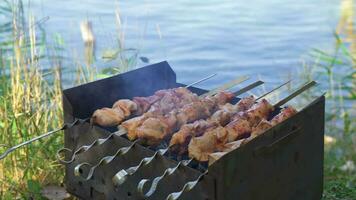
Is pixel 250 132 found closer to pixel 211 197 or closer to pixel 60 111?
pixel 211 197

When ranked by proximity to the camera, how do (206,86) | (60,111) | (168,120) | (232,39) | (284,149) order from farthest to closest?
(232,39) → (206,86) → (60,111) → (168,120) → (284,149)

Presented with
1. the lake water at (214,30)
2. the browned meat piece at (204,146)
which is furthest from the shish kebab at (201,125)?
the lake water at (214,30)

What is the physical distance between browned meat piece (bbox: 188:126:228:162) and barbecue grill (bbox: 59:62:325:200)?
0.16ft

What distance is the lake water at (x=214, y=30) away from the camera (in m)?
7.29

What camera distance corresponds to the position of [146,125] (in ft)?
10.1

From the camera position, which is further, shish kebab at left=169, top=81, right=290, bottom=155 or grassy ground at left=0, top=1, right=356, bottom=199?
grassy ground at left=0, top=1, right=356, bottom=199

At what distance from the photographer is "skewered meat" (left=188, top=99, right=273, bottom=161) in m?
2.90

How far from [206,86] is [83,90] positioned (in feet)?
12.0

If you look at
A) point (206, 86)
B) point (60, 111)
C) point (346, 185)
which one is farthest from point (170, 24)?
point (346, 185)

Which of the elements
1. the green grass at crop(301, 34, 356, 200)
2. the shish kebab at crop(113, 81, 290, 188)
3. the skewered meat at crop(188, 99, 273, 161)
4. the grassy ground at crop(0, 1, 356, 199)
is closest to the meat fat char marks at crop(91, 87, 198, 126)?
the shish kebab at crop(113, 81, 290, 188)

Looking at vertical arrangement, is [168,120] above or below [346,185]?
above

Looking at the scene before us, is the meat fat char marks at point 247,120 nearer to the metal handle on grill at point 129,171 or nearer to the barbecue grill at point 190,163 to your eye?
the barbecue grill at point 190,163

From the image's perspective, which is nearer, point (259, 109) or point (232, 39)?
point (259, 109)

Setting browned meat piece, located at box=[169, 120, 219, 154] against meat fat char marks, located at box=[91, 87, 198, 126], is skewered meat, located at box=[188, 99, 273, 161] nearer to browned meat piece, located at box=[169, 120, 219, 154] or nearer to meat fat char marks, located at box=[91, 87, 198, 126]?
browned meat piece, located at box=[169, 120, 219, 154]
